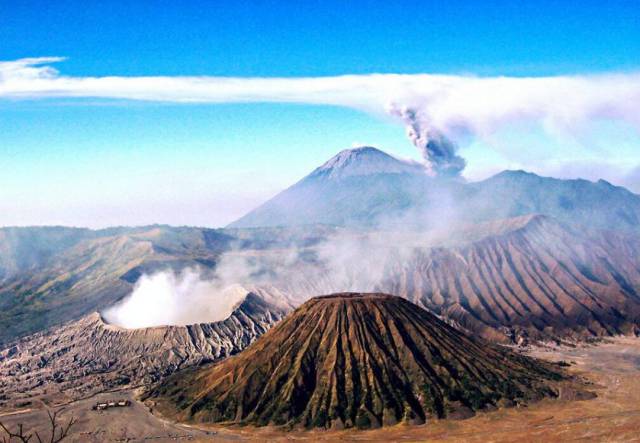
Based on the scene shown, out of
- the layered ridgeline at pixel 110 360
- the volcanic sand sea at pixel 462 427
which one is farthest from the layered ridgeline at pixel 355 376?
the layered ridgeline at pixel 110 360

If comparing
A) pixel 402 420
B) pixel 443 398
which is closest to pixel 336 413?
pixel 402 420

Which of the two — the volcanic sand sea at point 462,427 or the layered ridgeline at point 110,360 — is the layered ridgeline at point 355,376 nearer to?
the volcanic sand sea at point 462,427

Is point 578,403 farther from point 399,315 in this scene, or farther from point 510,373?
point 399,315

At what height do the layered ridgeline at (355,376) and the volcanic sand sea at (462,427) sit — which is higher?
the layered ridgeline at (355,376)

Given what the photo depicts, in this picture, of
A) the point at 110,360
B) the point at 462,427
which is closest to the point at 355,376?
the point at 462,427

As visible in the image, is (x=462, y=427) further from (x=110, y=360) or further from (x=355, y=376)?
(x=110, y=360)
